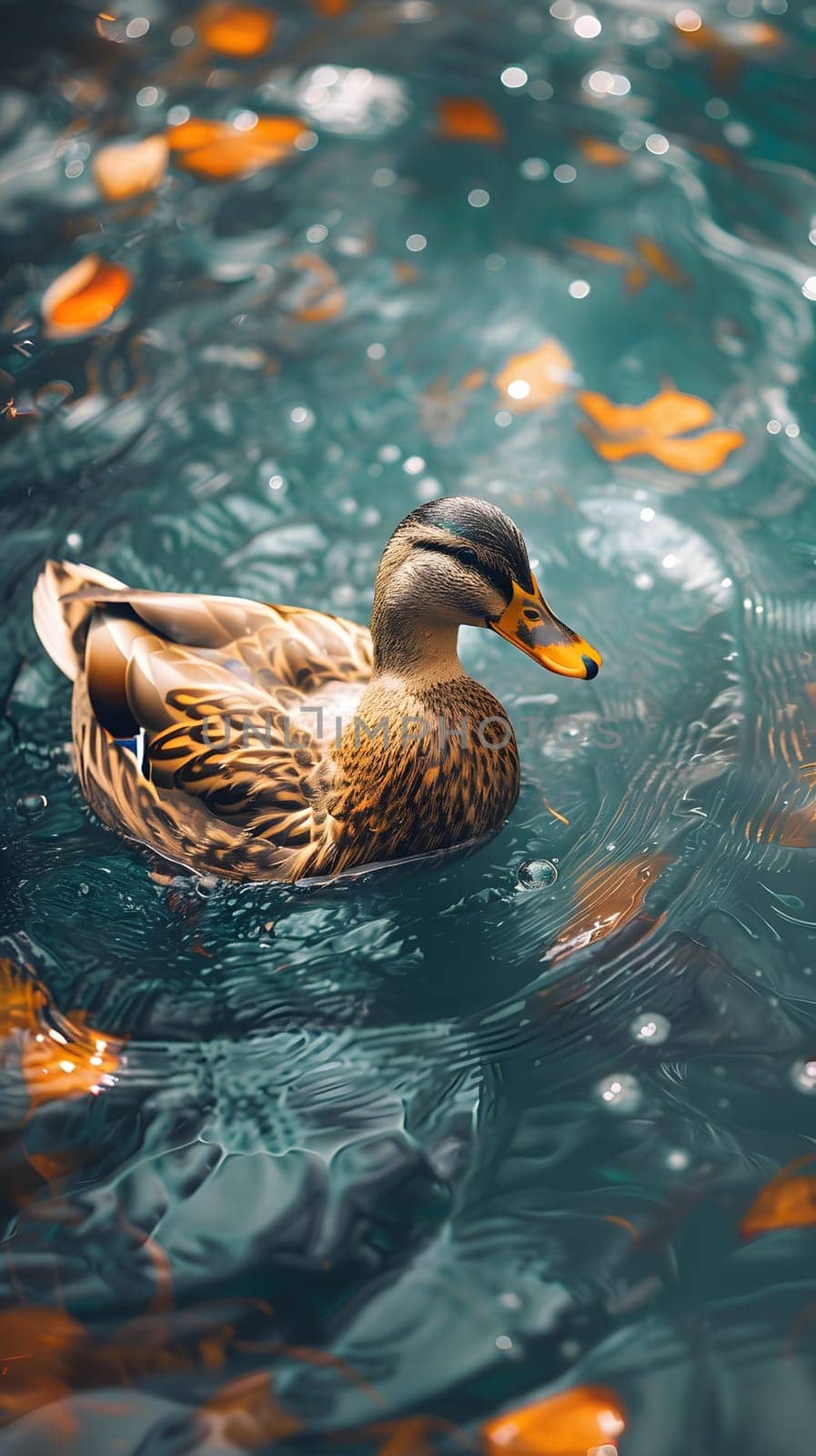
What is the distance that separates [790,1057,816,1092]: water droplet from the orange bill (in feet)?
2.91

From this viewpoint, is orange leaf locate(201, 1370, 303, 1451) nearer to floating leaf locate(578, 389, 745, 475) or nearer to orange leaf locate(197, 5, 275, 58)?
floating leaf locate(578, 389, 745, 475)

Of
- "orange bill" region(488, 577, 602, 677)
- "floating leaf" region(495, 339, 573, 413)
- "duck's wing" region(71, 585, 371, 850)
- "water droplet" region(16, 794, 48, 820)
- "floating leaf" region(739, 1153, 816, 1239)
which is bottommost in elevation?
"water droplet" region(16, 794, 48, 820)

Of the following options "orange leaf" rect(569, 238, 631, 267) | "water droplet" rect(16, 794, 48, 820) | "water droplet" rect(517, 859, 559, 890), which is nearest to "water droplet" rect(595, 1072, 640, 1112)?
"water droplet" rect(517, 859, 559, 890)

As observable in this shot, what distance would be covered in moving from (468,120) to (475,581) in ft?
10.6

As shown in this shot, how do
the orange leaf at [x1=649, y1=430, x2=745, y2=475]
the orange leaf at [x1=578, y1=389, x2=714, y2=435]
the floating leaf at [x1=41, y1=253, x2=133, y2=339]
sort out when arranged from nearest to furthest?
1. the orange leaf at [x1=649, y1=430, x2=745, y2=475]
2. the orange leaf at [x1=578, y1=389, x2=714, y2=435]
3. the floating leaf at [x1=41, y1=253, x2=133, y2=339]

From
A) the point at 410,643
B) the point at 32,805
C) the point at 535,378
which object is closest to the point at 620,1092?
the point at 410,643

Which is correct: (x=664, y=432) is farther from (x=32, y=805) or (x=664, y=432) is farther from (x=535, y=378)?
(x=32, y=805)

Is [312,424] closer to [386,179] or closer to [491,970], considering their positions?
[386,179]

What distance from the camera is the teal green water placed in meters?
2.19

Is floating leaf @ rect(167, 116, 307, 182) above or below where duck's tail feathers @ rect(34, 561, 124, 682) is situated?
Result: above

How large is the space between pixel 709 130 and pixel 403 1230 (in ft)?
14.1

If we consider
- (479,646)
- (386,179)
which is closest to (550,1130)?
(479,646)

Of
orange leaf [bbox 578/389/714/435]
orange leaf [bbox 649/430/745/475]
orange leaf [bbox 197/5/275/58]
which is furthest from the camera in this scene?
orange leaf [bbox 197/5/275/58]

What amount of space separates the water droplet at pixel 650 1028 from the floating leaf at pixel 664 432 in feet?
6.68
